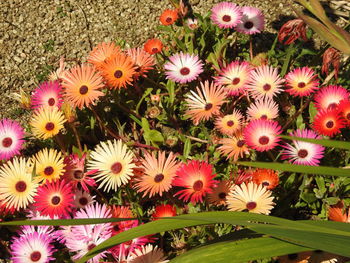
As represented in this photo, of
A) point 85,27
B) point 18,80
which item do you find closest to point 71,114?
point 18,80

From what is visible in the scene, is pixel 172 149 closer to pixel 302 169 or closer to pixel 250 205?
pixel 250 205

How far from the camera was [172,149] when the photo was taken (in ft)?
5.89

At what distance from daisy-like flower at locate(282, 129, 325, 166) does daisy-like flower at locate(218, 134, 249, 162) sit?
0.47ft

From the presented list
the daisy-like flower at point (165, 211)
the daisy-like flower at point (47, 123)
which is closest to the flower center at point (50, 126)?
the daisy-like flower at point (47, 123)

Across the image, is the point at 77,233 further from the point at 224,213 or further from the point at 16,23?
the point at 16,23

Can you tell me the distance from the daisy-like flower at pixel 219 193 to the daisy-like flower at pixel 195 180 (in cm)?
4

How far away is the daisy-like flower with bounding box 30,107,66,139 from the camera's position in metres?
1.56

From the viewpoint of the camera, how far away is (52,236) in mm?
1447

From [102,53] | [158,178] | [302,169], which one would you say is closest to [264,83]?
[158,178]

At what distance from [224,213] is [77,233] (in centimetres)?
65

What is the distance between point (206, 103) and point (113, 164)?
448mm

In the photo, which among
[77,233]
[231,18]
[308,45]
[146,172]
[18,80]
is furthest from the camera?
[308,45]

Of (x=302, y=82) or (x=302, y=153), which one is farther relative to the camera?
(x=302, y=82)

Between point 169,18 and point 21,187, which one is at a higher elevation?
point 169,18
